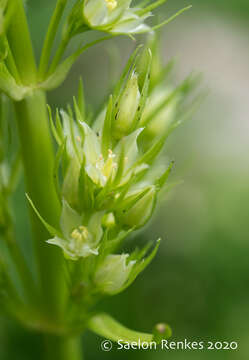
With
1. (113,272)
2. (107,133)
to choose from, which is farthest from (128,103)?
(113,272)

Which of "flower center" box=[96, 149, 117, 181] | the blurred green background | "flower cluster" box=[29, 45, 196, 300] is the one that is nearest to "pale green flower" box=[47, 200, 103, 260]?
"flower cluster" box=[29, 45, 196, 300]

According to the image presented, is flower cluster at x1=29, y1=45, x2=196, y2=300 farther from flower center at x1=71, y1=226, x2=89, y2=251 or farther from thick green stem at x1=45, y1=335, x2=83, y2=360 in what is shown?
thick green stem at x1=45, y1=335, x2=83, y2=360

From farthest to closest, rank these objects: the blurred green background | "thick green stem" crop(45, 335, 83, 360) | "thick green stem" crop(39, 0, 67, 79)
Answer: the blurred green background
"thick green stem" crop(45, 335, 83, 360)
"thick green stem" crop(39, 0, 67, 79)

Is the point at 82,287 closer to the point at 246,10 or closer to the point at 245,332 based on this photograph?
the point at 245,332

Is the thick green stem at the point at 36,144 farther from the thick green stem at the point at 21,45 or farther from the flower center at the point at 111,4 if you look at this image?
the flower center at the point at 111,4

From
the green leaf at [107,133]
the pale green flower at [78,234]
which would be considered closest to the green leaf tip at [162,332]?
the pale green flower at [78,234]
